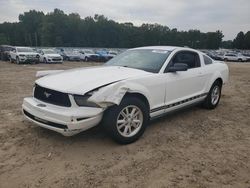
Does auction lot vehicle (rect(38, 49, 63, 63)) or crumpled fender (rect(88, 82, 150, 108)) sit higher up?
crumpled fender (rect(88, 82, 150, 108))

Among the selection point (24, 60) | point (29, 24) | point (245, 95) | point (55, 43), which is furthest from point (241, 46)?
point (245, 95)

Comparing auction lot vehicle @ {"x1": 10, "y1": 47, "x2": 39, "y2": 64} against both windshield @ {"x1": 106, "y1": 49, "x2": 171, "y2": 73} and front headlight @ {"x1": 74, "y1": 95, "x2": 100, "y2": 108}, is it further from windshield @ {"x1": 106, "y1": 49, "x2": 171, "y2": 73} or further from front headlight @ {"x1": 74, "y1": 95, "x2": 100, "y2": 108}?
front headlight @ {"x1": 74, "y1": 95, "x2": 100, "y2": 108}

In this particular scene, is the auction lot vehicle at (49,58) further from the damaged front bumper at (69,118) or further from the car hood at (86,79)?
the damaged front bumper at (69,118)

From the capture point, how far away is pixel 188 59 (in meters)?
5.86

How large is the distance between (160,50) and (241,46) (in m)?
116

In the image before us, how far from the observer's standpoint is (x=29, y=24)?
108625 millimetres

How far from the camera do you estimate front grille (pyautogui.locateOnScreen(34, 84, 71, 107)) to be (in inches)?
157

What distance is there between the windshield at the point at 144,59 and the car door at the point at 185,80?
0.20 m

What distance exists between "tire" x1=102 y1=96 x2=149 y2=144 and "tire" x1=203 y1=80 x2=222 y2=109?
2.49 metres

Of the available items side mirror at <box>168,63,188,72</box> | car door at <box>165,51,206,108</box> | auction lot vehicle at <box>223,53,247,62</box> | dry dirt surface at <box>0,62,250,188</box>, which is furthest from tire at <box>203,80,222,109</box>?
auction lot vehicle at <box>223,53,247,62</box>

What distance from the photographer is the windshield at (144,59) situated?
4.98 m

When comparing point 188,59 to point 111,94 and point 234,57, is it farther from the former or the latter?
point 234,57

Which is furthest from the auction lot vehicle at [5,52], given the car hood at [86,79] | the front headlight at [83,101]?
the front headlight at [83,101]

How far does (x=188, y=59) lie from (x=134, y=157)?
9.28 ft
